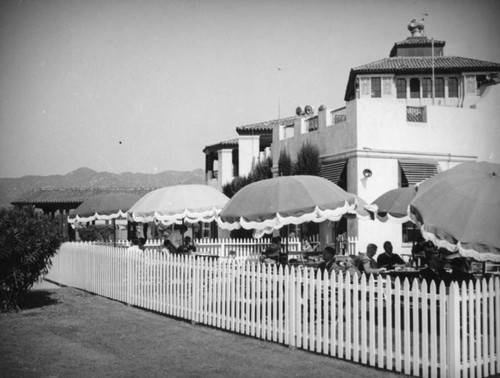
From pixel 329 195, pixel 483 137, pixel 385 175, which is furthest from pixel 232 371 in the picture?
pixel 483 137

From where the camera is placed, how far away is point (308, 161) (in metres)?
21.1

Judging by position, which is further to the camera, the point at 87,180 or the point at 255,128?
the point at 87,180

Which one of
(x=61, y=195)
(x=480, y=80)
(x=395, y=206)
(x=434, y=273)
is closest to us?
(x=434, y=273)

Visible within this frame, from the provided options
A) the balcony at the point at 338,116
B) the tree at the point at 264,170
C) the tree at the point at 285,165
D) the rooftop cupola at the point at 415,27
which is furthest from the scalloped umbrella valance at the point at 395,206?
the rooftop cupola at the point at 415,27

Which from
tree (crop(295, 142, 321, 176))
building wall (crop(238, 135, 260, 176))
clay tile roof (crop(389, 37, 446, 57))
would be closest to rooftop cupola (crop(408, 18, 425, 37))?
clay tile roof (crop(389, 37, 446, 57))

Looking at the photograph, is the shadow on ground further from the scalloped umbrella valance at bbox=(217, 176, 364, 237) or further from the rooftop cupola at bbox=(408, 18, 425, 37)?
the rooftop cupola at bbox=(408, 18, 425, 37)

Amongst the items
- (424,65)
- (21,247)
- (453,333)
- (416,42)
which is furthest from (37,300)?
(416,42)

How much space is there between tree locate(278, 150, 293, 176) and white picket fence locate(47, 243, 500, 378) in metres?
11.2

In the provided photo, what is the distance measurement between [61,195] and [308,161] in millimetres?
34283

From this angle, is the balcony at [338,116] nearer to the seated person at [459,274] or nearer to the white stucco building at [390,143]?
the white stucco building at [390,143]

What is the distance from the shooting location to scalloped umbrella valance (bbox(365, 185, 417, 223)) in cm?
1247

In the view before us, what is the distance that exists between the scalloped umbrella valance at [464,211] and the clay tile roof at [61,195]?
41.3 m

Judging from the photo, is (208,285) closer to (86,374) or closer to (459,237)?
(86,374)

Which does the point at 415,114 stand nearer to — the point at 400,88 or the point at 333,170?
the point at 333,170
